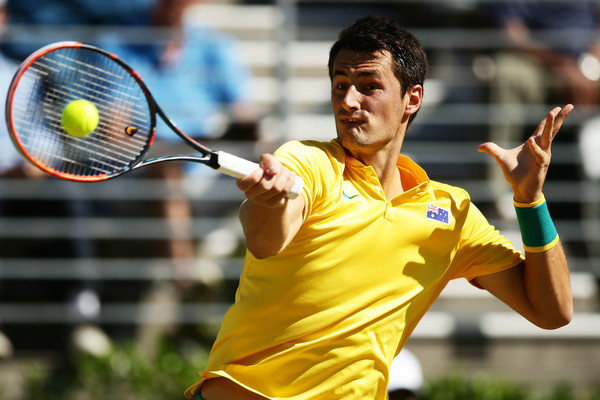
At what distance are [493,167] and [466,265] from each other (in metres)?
3.85

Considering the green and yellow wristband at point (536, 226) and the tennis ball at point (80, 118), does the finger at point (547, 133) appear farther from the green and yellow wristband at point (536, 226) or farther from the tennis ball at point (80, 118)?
the tennis ball at point (80, 118)

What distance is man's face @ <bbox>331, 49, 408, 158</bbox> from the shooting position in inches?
130

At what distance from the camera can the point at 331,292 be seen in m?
3.20

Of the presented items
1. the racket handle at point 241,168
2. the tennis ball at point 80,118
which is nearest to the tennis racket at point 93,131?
the racket handle at point 241,168

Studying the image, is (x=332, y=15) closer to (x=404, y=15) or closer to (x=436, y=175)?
(x=404, y=15)

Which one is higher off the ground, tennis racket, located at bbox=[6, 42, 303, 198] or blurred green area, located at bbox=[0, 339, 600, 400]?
tennis racket, located at bbox=[6, 42, 303, 198]

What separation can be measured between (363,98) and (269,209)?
0.65 meters

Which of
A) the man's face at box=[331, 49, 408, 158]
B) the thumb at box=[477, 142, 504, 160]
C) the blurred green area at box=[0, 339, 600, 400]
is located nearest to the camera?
the man's face at box=[331, 49, 408, 158]

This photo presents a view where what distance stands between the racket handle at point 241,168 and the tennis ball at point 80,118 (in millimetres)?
530

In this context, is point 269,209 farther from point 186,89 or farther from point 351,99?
point 186,89

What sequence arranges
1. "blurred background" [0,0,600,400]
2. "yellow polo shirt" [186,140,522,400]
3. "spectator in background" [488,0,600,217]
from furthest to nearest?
"spectator in background" [488,0,600,217]
"blurred background" [0,0,600,400]
"yellow polo shirt" [186,140,522,400]

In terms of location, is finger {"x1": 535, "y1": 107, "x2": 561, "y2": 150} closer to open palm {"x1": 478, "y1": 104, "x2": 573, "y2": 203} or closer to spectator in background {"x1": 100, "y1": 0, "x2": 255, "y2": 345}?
open palm {"x1": 478, "y1": 104, "x2": 573, "y2": 203}

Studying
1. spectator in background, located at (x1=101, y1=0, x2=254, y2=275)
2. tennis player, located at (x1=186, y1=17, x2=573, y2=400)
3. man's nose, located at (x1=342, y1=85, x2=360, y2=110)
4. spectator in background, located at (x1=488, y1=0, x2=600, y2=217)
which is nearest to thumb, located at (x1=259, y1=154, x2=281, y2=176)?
tennis player, located at (x1=186, y1=17, x2=573, y2=400)

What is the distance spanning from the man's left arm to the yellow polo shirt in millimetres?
353
